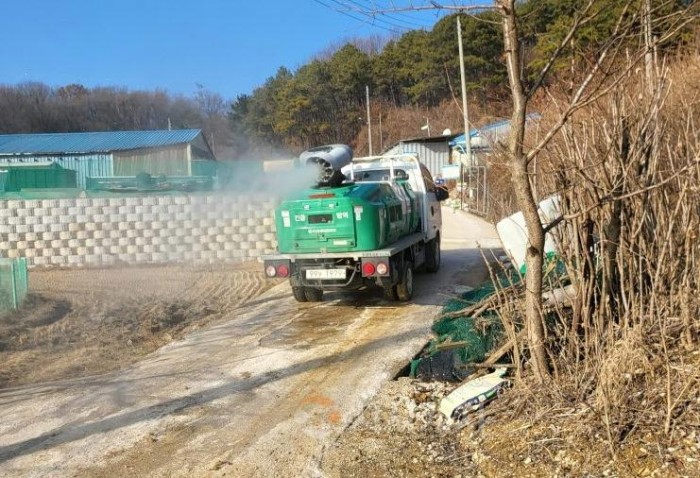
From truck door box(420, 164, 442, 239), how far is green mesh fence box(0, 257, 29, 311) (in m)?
6.96

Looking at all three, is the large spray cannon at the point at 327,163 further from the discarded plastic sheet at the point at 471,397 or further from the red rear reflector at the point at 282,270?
the discarded plastic sheet at the point at 471,397

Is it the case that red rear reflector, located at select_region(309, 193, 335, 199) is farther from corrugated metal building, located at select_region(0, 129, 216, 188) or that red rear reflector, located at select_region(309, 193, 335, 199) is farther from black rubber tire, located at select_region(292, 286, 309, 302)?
corrugated metal building, located at select_region(0, 129, 216, 188)

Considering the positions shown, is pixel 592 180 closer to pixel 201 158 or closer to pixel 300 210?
pixel 300 210

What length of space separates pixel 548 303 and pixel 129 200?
456 inches

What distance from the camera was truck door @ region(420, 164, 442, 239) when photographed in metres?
11.2

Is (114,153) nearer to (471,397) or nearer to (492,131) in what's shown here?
(492,131)

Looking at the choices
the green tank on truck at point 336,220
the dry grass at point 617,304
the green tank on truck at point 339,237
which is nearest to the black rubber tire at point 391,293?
the green tank on truck at point 339,237

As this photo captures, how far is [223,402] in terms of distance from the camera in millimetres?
5359

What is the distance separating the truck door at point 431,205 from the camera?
11.2 m

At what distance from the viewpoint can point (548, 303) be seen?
4.76m

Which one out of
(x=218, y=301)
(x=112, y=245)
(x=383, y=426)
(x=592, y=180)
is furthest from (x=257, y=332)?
(x=112, y=245)

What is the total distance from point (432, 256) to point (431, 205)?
986mm

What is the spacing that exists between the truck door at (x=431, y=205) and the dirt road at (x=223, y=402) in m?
2.88

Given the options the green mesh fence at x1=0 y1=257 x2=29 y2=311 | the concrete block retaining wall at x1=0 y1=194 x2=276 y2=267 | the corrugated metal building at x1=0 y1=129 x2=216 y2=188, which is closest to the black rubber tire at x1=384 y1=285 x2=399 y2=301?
the concrete block retaining wall at x1=0 y1=194 x2=276 y2=267
